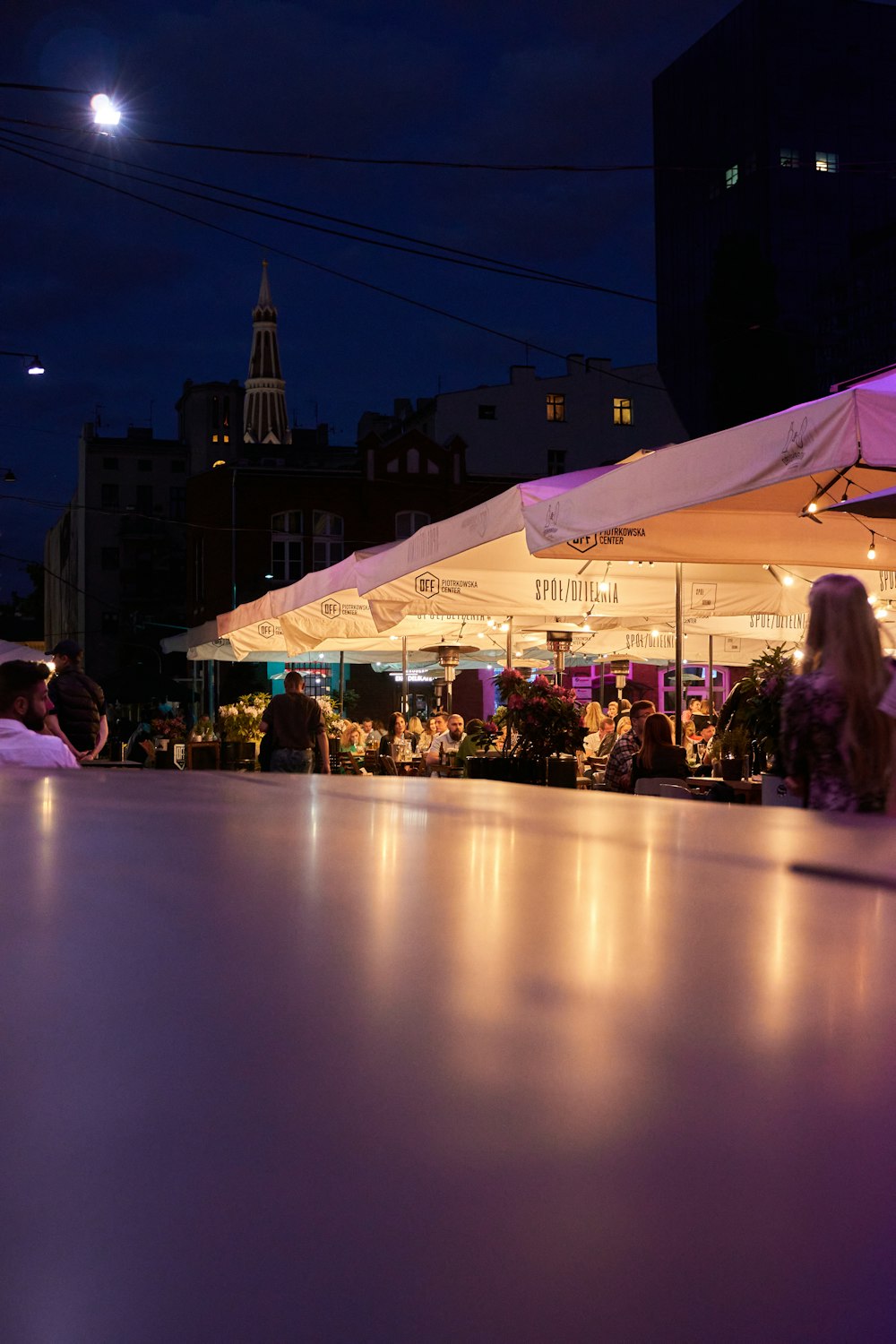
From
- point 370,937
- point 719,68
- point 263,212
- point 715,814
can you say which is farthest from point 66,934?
point 719,68

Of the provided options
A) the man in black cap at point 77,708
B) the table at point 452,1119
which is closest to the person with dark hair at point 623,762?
the man in black cap at point 77,708

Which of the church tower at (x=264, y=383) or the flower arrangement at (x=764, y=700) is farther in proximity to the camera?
the church tower at (x=264, y=383)

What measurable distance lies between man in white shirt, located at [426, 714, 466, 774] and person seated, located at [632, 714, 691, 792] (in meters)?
5.78

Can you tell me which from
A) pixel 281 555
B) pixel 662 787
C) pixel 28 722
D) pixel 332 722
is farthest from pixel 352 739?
Result: pixel 281 555

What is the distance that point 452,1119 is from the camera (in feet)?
1.19

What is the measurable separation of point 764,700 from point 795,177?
59.1 meters

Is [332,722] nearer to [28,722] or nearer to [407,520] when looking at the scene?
[28,722]

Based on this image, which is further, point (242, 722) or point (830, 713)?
point (242, 722)

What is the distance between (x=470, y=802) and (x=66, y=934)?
0.69 meters

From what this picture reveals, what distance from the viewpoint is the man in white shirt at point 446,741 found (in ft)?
52.4

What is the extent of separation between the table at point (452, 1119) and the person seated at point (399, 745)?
16.4m

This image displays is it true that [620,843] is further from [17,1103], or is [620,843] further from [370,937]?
[17,1103]

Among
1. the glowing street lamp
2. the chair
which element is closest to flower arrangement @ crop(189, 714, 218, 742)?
the glowing street lamp

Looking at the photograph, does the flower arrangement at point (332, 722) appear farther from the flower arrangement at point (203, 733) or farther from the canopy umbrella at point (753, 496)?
the canopy umbrella at point (753, 496)
